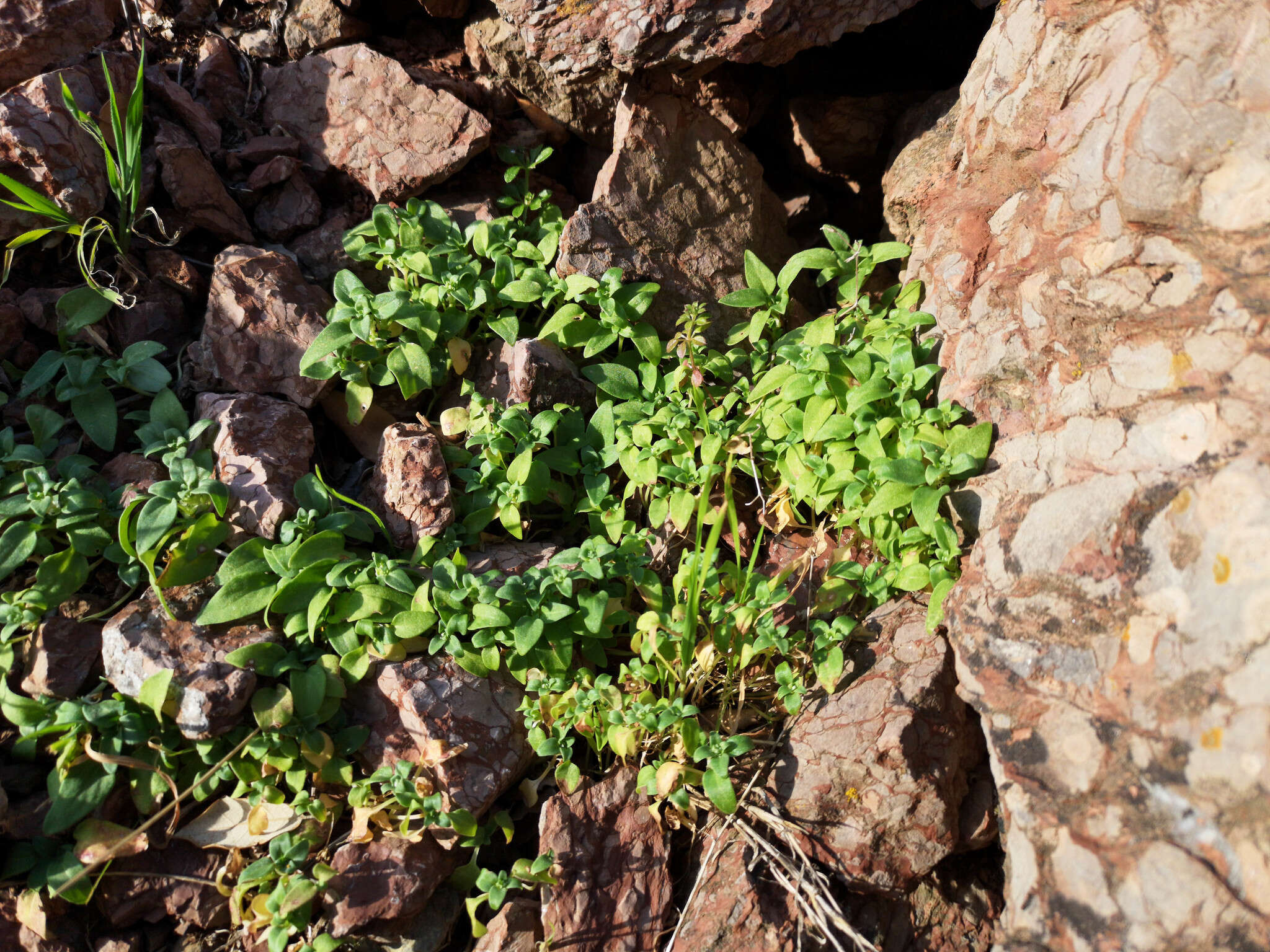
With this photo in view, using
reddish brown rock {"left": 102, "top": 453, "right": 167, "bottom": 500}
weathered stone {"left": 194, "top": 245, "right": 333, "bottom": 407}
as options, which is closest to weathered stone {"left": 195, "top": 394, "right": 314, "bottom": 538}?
weathered stone {"left": 194, "top": 245, "right": 333, "bottom": 407}

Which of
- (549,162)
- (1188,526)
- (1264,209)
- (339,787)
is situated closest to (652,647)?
(339,787)

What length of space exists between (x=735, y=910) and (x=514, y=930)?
0.64 metres

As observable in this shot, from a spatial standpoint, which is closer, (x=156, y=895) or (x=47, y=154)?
(x=156, y=895)

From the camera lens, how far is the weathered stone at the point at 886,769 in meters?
2.54

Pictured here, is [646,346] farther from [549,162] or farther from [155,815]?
[155,815]

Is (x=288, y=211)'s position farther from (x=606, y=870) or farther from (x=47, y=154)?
(x=606, y=870)

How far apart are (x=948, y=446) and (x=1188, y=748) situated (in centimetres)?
112

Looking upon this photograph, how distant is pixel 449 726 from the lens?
2799mm

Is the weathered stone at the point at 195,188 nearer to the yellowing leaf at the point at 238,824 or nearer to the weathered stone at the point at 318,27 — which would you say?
the weathered stone at the point at 318,27

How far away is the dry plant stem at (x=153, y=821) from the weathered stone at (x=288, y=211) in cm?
226

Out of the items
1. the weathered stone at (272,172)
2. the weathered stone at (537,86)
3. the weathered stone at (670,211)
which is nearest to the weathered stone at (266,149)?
the weathered stone at (272,172)

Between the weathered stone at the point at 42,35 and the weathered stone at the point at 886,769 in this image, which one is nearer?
the weathered stone at the point at 886,769

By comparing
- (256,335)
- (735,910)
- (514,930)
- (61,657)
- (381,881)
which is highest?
(256,335)

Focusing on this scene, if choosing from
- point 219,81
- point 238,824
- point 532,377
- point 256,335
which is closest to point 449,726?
point 238,824
